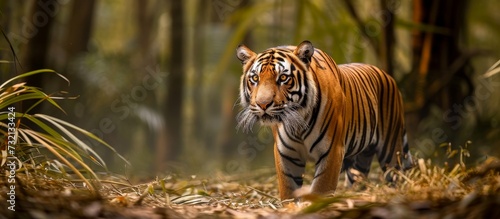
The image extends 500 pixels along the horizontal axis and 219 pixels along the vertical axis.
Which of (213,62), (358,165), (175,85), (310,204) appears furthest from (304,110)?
(213,62)

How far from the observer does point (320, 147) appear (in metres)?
2.66

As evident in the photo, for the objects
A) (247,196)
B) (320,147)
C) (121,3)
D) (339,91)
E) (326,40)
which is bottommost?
(247,196)

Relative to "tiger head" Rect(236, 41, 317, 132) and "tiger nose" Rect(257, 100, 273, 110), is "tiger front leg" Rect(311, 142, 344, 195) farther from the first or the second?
"tiger nose" Rect(257, 100, 273, 110)

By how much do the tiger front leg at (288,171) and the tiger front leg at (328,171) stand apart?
0.11m

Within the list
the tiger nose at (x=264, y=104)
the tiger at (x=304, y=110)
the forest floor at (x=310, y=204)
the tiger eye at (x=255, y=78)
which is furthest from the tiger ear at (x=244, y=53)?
the forest floor at (x=310, y=204)

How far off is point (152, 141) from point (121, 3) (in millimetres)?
2693

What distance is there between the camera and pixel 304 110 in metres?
2.61

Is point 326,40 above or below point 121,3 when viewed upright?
below

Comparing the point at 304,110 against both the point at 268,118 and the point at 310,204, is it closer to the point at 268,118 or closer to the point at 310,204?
the point at 268,118

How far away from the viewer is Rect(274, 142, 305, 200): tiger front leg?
2.75 m

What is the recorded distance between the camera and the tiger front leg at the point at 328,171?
2.60 metres

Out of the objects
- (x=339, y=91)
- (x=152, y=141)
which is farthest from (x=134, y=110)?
(x=339, y=91)

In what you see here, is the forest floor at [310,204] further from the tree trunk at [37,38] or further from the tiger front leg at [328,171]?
the tree trunk at [37,38]

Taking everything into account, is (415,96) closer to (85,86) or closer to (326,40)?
(326,40)
